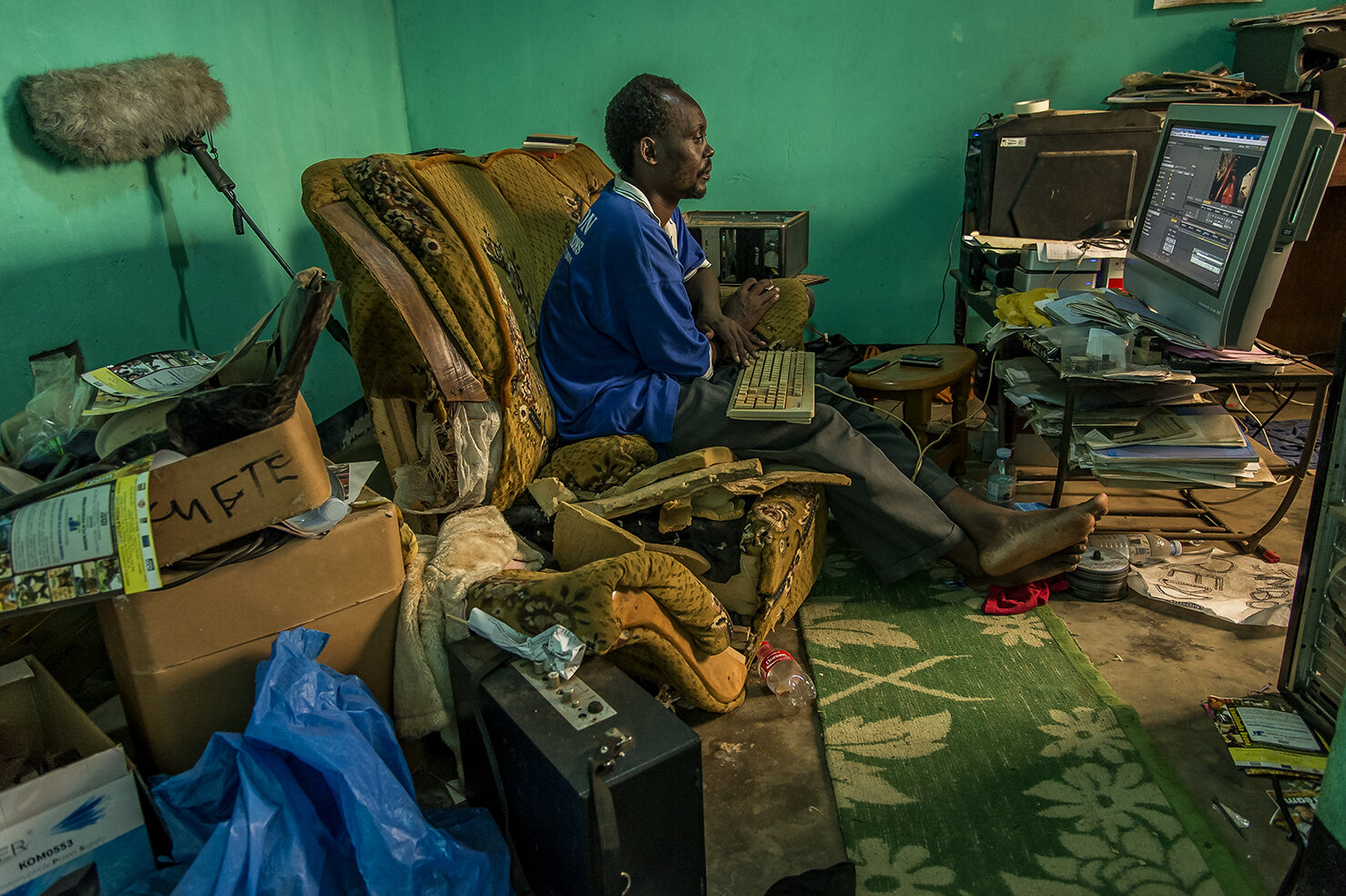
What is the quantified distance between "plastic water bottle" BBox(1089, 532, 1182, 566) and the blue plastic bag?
5.25 feet

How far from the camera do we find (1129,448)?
6.09 feet

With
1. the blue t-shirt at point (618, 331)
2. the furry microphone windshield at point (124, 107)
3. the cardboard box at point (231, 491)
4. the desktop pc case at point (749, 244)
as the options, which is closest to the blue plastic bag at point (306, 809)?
the cardboard box at point (231, 491)

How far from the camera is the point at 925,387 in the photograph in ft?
7.46

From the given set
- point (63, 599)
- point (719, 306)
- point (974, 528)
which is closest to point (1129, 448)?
point (974, 528)

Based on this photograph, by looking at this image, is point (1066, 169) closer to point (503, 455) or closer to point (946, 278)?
point (946, 278)

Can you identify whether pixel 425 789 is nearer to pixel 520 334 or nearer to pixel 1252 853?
pixel 520 334

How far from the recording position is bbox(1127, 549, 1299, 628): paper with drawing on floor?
72.4 inches

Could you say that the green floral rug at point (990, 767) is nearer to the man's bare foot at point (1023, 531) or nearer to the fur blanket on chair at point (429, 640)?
the man's bare foot at point (1023, 531)

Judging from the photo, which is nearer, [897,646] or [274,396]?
[274,396]

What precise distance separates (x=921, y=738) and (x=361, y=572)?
1000mm

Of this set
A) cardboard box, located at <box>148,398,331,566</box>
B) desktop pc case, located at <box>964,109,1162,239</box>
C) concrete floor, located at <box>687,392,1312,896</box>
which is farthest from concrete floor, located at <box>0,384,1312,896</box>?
desktop pc case, located at <box>964,109,1162,239</box>

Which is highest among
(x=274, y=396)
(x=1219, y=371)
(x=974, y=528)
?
(x=274, y=396)

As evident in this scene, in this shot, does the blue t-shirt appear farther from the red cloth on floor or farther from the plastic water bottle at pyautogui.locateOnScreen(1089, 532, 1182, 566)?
the plastic water bottle at pyautogui.locateOnScreen(1089, 532, 1182, 566)

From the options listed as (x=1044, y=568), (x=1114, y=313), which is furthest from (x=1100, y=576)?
(x=1114, y=313)
